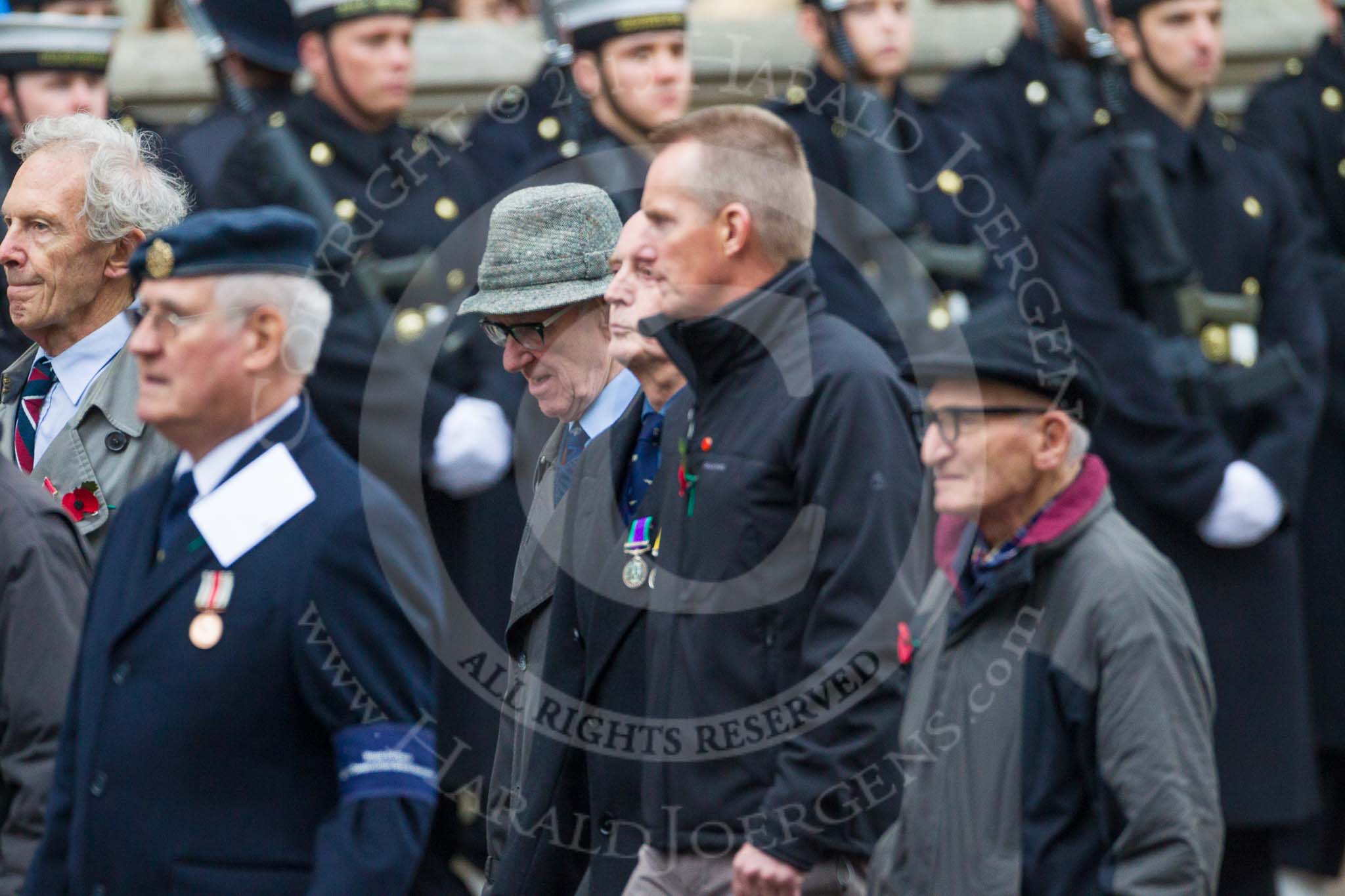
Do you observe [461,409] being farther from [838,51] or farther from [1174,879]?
[1174,879]

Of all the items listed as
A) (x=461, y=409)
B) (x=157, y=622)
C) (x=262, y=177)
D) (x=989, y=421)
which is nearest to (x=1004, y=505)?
(x=989, y=421)

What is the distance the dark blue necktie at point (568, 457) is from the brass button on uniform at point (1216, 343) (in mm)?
2935

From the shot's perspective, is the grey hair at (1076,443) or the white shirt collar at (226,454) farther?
the grey hair at (1076,443)

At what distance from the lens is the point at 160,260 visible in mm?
4027

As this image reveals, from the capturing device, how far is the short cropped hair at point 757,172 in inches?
189

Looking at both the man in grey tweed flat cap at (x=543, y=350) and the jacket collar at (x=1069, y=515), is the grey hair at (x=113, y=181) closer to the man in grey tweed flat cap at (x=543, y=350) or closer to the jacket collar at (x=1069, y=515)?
the man in grey tweed flat cap at (x=543, y=350)

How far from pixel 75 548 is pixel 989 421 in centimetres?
172

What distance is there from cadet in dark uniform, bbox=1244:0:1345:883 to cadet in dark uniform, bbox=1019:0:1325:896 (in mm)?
357

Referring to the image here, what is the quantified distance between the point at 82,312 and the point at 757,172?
4.67 feet

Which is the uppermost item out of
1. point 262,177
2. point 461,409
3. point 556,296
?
point 556,296

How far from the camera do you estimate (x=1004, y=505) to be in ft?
15.5

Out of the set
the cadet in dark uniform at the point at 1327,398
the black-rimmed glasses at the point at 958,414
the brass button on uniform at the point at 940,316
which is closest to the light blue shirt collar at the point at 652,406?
the black-rimmed glasses at the point at 958,414

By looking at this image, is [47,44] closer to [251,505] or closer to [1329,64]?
[1329,64]

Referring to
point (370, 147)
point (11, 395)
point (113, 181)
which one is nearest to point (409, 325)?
point (370, 147)
